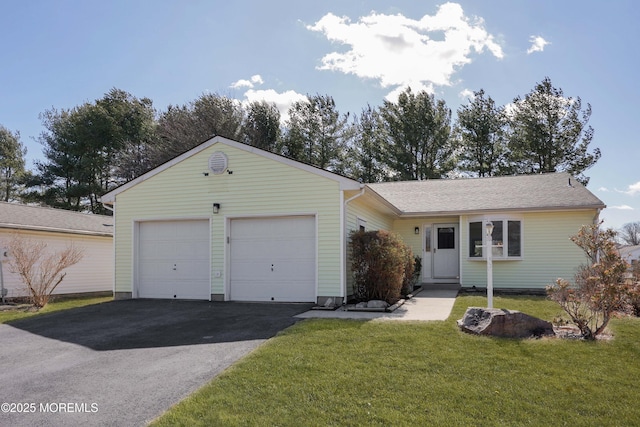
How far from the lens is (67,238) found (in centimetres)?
1497

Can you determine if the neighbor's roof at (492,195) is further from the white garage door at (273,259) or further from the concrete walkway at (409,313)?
the concrete walkway at (409,313)

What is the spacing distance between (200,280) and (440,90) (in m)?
23.9

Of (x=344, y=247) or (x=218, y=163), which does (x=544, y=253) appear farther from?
(x=218, y=163)

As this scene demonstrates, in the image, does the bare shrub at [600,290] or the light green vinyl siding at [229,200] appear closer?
Result: the bare shrub at [600,290]

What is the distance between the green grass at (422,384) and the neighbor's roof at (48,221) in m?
10.9

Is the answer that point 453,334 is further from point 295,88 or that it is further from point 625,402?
point 295,88

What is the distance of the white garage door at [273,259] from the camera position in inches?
A: 418

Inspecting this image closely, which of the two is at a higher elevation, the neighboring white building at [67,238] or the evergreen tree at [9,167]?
the evergreen tree at [9,167]

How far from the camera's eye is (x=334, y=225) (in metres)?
10.2

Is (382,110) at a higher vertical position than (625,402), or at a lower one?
higher

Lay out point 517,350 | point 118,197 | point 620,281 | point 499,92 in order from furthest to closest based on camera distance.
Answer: point 499,92 → point 118,197 → point 620,281 → point 517,350

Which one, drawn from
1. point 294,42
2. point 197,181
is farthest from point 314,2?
point 197,181

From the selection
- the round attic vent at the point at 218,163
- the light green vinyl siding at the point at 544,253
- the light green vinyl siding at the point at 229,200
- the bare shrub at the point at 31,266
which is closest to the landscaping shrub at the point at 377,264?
the light green vinyl siding at the point at 229,200

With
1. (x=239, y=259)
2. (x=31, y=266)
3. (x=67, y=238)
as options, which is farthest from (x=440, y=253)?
(x=67, y=238)
